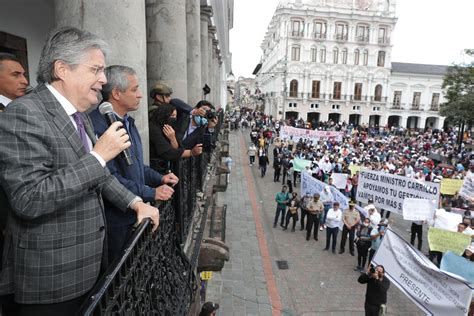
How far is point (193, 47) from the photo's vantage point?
952 centimetres

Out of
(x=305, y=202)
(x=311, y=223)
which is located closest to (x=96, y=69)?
(x=311, y=223)

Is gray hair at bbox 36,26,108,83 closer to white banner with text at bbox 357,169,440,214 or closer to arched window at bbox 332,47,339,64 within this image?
white banner with text at bbox 357,169,440,214

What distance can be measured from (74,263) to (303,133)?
2678cm

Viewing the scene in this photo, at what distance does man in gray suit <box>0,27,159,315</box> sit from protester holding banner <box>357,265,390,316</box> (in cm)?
654

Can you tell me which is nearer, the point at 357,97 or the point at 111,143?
the point at 111,143

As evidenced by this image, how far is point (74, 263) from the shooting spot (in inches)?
71.5

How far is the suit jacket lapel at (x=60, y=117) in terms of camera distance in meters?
1.71

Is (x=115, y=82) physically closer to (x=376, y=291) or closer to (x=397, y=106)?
(x=376, y=291)

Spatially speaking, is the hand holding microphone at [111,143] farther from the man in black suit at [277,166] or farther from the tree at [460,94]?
the tree at [460,94]

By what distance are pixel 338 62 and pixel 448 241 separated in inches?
2271

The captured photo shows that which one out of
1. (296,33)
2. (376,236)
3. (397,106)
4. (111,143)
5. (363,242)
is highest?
(296,33)

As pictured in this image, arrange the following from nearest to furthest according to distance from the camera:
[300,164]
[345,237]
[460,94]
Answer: [345,237] → [300,164] → [460,94]

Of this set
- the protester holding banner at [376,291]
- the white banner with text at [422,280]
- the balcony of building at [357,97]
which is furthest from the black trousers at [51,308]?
the balcony of building at [357,97]

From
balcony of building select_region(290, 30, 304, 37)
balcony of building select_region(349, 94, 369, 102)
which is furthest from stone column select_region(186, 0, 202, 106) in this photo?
balcony of building select_region(349, 94, 369, 102)
